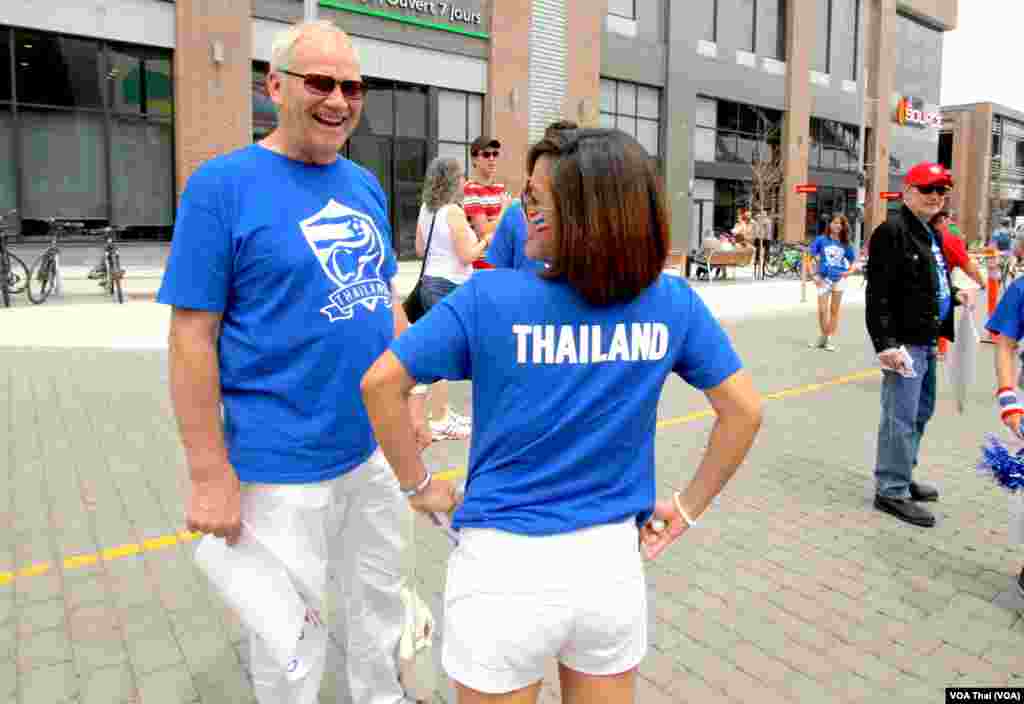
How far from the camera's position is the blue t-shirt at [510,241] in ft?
12.1

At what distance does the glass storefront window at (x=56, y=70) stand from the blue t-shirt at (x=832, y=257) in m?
16.1

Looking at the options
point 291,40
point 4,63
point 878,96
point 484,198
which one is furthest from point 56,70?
point 878,96

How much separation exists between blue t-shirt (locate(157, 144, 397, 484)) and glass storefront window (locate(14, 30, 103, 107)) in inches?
787

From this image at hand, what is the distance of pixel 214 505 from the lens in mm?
2232

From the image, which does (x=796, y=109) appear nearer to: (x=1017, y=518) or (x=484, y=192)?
(x=484, y=192)

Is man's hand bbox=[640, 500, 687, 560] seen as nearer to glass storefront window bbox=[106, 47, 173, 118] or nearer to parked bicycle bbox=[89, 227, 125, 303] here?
parked bicycle bbox=[89, 227, 125, 303]

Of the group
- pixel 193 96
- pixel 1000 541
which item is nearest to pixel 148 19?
pixel 193 96

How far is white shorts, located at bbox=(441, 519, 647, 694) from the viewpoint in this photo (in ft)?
5.75

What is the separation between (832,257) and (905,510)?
7751 millimetres

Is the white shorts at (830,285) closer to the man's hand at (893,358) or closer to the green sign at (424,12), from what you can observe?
the man's hand at (893,358)

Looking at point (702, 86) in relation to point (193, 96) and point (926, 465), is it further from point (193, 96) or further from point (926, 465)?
point (926, 465)

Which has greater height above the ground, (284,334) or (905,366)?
(284,334)

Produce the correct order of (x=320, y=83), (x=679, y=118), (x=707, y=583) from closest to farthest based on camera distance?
(x=320, y=83) < (x=707, y=583) < (x=679, y=118)

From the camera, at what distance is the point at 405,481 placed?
1985 mm
